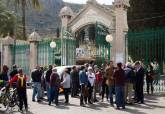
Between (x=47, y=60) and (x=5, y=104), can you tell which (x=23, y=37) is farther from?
(x=5, y=104)

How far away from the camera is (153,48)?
1984 centimetres

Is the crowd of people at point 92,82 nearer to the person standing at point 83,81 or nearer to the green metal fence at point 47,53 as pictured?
the person standing at point 83,81

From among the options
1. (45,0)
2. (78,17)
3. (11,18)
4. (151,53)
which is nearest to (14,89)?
(151,53)

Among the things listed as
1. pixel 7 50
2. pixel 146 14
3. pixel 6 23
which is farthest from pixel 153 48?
pixel 6 23

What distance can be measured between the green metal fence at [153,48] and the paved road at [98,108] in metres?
2.16

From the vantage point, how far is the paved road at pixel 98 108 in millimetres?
15061

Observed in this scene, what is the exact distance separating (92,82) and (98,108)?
1354 millimetres

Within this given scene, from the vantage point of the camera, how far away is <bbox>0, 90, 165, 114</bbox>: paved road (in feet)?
49.4

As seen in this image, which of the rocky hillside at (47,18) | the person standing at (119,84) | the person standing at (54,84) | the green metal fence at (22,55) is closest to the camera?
the person standing at (119,84)

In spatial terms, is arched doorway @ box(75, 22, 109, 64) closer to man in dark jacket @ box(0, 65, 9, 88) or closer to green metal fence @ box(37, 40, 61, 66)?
green metal fence @ box(37, 40, 61, 66)

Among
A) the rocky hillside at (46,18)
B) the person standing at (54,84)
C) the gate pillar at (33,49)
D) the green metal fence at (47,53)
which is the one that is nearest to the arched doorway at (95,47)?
the green metal fence at (47,53)

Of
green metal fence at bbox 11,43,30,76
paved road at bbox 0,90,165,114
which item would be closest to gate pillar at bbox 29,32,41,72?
green metal fence at bbox 11,43,30,76

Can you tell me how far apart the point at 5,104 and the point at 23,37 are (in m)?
30.5

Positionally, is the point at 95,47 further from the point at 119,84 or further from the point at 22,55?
the point at 119,84
